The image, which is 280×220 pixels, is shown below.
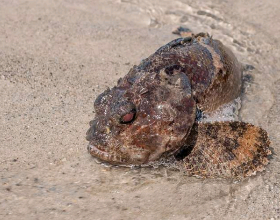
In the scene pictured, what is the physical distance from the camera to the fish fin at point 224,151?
4895mm

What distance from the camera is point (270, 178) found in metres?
4.93

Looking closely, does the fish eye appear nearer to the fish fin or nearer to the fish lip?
the fish lip

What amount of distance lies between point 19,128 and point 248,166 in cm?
268

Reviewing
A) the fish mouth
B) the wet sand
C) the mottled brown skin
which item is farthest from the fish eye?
the wet sand

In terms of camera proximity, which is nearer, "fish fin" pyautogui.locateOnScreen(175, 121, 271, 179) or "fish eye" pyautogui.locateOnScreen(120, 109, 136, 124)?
"fish eye" pyautogui.locateOnScreen(120, 109, 136, 124)

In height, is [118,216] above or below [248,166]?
below

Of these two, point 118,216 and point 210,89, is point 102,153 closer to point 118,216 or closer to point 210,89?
point 118,216

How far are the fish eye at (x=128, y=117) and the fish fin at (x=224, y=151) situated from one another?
680mm

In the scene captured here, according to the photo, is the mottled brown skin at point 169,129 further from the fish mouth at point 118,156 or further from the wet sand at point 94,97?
the wet sand at point 94,97

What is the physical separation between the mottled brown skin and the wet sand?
0.21 metres

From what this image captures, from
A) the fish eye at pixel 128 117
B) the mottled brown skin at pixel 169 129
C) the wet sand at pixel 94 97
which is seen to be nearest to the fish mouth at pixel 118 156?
the mottled brown skin at pixel 169 129

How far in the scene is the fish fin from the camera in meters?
4.89

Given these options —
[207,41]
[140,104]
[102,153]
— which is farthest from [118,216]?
[207,41]

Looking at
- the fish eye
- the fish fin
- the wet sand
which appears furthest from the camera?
the fish fin
